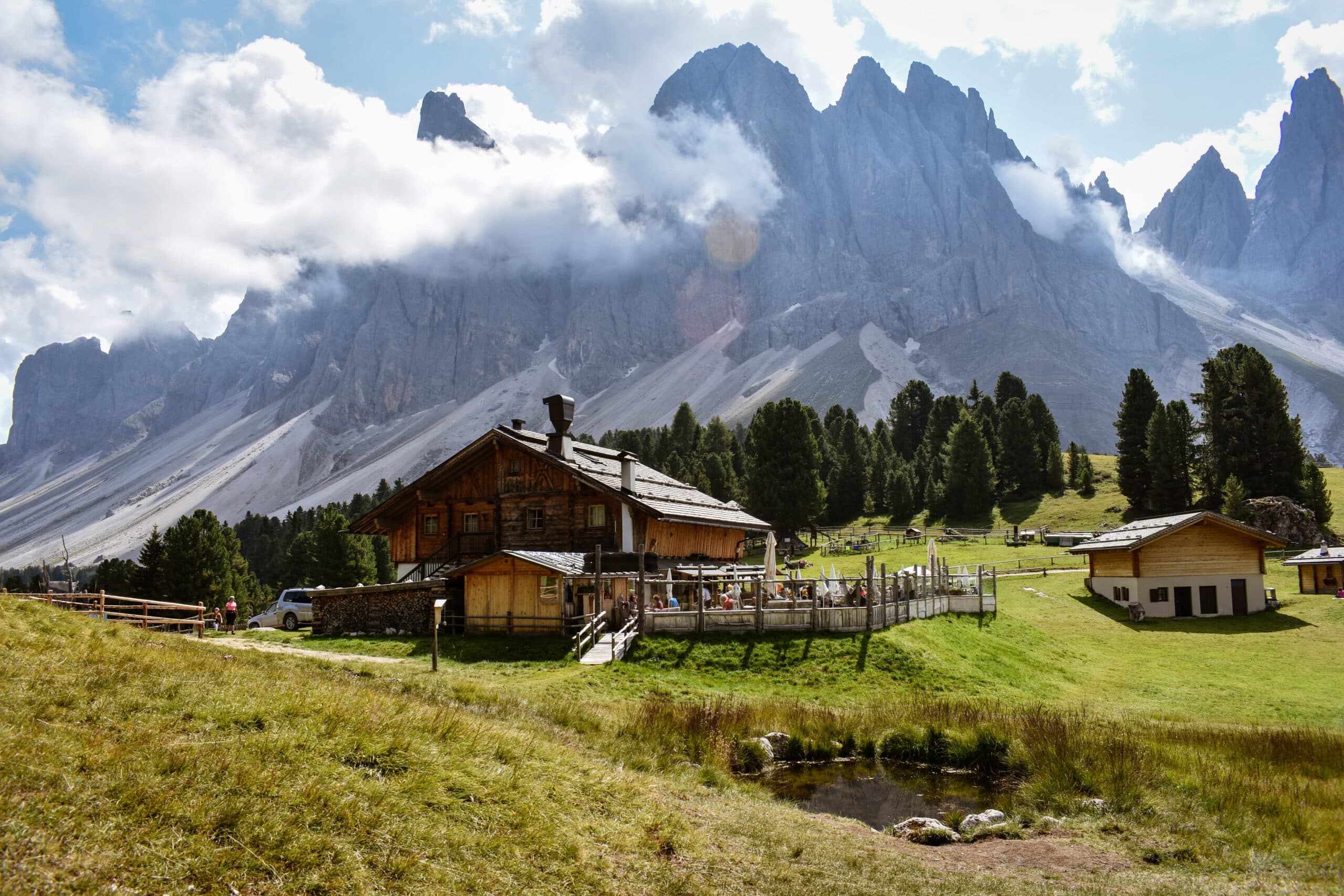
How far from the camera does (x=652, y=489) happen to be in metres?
39.9

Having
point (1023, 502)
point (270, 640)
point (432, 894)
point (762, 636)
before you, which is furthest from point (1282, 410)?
point (432, 894)

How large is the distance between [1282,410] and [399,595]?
7216 centimetres

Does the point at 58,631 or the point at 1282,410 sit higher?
the point at 1282,410

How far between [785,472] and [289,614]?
45810 mm

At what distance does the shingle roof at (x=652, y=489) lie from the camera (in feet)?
120

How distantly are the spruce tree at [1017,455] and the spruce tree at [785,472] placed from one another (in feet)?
92.3

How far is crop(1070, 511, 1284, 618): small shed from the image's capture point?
40.2m

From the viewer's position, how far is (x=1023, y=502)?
84.6 m

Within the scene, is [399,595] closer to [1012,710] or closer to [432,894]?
[1012,710]

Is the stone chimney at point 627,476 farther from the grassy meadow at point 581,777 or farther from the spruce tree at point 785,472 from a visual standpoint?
the spruce tree at point 785,472

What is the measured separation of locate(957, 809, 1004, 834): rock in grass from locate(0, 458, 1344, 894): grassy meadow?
29cm

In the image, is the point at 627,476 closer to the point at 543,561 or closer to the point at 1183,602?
the point at 543,561

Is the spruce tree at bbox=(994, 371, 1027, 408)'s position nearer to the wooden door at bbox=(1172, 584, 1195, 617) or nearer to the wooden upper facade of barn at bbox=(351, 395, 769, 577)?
the wooden door at bbox=(1172, 584, 1195, 617)

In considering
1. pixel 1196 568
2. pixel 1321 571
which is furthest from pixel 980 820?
pixel 1321 571
